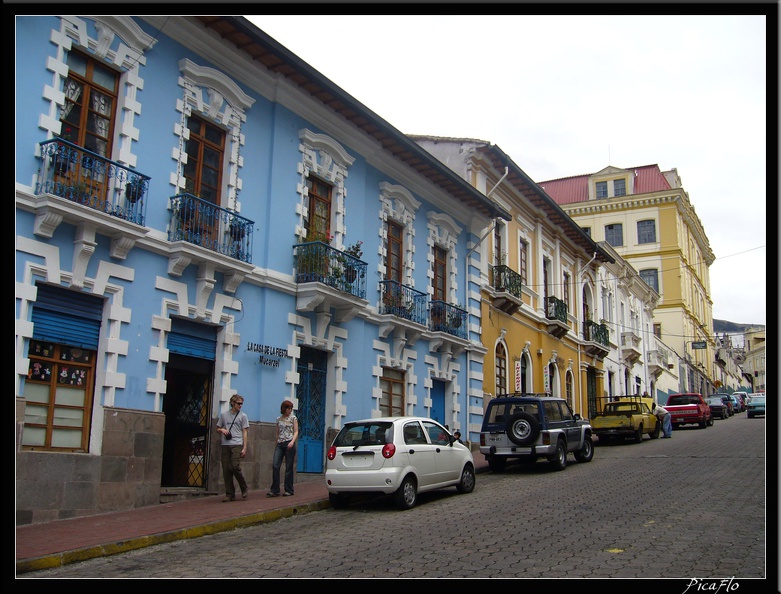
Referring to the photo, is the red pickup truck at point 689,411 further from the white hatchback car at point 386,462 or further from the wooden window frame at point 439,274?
the white hatchback car at point 386,462

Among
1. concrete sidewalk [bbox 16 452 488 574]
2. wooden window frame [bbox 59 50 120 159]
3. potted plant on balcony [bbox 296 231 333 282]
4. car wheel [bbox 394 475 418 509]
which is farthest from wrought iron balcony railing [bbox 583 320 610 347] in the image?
wooden window frame [bbox 59 50 120 159]

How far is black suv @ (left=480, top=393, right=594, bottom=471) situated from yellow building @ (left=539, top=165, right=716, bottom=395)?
42.0 m

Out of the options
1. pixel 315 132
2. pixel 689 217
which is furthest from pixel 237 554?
pixel 689 217

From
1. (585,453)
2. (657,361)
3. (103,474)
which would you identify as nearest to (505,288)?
(585,453)

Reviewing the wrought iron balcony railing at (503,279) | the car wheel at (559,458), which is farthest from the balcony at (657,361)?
the car wheel at (559,458)

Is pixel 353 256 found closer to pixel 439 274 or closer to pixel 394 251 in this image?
pixel 394 251

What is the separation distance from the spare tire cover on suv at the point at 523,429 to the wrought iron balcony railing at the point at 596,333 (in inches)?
749

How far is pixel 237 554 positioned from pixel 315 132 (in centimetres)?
1092

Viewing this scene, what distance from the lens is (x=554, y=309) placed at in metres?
30.2

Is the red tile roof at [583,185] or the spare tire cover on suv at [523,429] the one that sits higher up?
the red tile roof at [583,185]

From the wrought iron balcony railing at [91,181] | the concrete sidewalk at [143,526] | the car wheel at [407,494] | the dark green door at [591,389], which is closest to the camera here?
the concrete sidewalk at [143,526]

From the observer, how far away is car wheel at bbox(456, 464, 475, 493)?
14.0 m

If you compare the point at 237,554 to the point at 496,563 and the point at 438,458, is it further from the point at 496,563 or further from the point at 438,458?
the point at 438,458

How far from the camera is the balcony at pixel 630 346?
42.4 m
